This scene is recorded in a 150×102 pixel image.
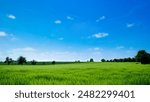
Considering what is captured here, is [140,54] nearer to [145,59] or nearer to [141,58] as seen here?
[141,58]

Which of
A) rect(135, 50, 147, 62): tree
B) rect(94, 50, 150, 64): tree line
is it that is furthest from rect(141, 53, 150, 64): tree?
rect(135, 50, 147, 62): tree

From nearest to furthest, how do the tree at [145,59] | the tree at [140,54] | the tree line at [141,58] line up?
the tree at [140,54], the tree line at [141,58], the tree at [145,59]

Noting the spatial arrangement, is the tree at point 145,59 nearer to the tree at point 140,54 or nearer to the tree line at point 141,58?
the tree line at point 141,58

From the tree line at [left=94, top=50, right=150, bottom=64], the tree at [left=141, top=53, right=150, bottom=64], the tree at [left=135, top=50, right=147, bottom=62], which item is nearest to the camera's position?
the tree at [left=135, top=50, right=147, bottom=62]

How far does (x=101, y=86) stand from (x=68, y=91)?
1.01 metres

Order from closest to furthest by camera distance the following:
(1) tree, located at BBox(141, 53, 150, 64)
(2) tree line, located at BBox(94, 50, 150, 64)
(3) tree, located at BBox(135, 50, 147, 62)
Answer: (3) tree, located at BBox(135, 50, 147, 62)
(2) tree line, located at BBox(94, 50, 150, 64)
(1) tree, located at BBox(141, 53, 150, 64)

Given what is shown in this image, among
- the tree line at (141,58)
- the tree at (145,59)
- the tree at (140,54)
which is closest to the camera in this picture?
the tree at (140,54)

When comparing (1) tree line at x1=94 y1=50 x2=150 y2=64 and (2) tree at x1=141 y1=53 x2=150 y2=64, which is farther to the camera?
(2) tree at x1=141 y1=53 x2=150 y2=64

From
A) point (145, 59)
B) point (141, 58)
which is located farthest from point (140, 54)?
point (145, 59)

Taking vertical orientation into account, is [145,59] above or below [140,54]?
below

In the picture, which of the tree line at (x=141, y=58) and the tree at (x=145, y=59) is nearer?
the tree line at (x=141, y=58)

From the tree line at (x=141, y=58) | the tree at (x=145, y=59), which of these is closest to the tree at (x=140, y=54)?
the tree line at (x=141, y=58)

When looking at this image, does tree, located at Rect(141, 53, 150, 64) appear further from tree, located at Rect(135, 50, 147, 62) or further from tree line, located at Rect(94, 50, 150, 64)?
tree, located at Rect(135, 50, 147, 62)

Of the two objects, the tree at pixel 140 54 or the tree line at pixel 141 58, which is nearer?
the tree at pixel 140 54
